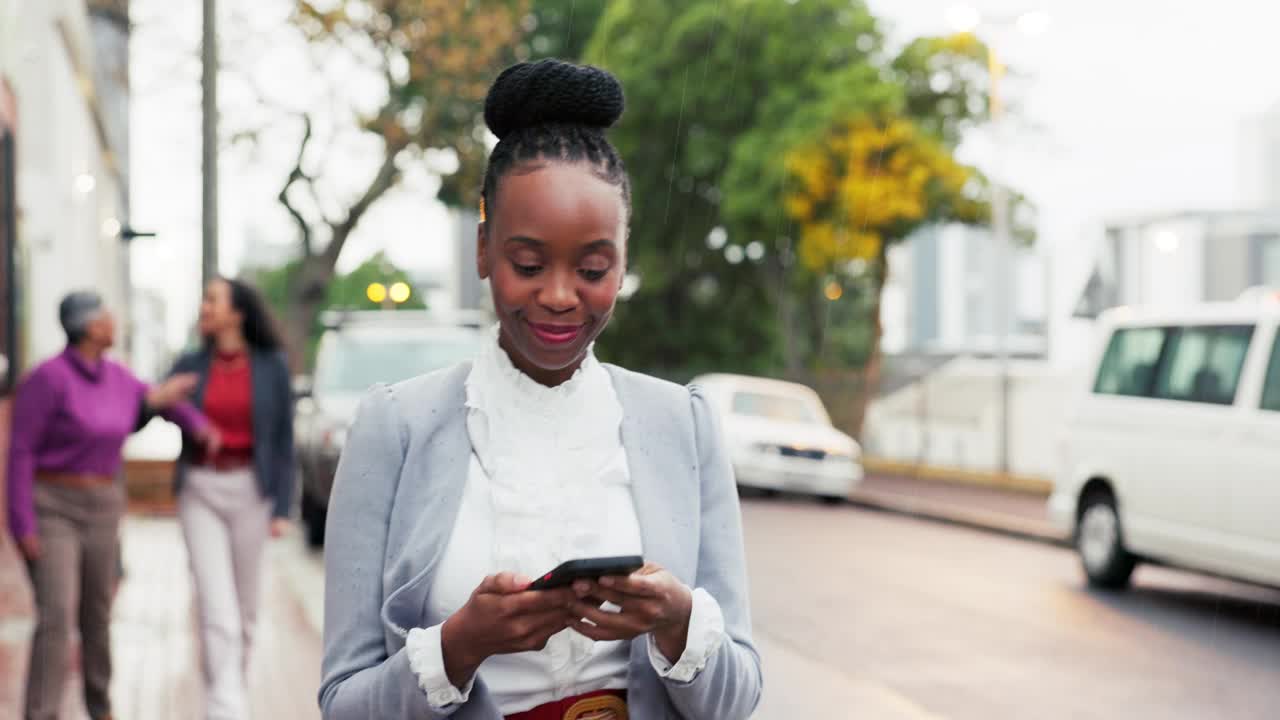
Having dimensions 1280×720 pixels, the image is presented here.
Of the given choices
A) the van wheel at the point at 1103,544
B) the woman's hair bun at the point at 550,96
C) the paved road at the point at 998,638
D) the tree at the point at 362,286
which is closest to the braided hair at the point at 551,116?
the woman's hair bun at the point at 550,96

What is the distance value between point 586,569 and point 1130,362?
34.3 ft

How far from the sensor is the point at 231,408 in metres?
6.37

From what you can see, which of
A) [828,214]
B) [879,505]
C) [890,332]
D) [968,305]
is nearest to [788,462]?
[879,505]

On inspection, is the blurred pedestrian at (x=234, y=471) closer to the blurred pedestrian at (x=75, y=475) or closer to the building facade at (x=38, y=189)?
the blurred pedestrian at (x=75, y=475)

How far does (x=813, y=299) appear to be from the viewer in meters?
32.9

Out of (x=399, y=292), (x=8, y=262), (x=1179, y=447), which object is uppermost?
Answer: (x=8, y=262)

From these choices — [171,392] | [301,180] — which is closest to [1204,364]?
[171,392]

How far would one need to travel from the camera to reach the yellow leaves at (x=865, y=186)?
27.7 metres

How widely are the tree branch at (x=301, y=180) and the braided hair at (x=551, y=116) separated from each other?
74.3 ft

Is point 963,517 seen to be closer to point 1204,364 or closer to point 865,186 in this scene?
point 1204,364

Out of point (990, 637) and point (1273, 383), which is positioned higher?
point (1273, 383)

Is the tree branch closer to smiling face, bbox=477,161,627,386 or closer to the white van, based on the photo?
A: the white van

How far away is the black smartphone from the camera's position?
65.5 inches

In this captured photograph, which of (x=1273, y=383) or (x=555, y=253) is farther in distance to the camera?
(x=1273, y=383)
